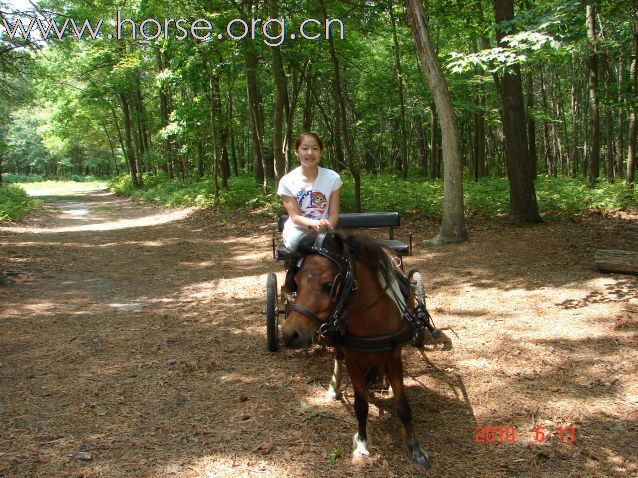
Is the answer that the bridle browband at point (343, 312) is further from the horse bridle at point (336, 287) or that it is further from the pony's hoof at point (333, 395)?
the pony's hoof at point (333, 395)

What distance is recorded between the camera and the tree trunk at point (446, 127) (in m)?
8.89

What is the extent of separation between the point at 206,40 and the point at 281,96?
9.62ft

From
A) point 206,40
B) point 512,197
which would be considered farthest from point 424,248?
point 206,40

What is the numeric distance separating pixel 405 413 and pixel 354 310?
33.1 inches

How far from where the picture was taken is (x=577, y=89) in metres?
29.0

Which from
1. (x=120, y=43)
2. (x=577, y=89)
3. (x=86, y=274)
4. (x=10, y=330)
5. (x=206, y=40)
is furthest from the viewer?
(x=577, y=89)

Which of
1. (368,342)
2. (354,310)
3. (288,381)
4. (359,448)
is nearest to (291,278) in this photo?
(354,310)

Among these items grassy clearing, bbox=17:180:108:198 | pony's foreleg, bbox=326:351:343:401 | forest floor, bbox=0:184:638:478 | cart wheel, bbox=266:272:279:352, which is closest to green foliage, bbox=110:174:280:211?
forest floor, bbox=0:184:638:478

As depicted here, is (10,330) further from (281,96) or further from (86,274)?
(281,96)

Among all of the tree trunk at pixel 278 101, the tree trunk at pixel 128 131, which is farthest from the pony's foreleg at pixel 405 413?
the tree trunk at pixel 128 131

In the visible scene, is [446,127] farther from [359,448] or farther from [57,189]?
[57,189]

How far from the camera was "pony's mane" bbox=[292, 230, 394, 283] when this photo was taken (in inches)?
99.0

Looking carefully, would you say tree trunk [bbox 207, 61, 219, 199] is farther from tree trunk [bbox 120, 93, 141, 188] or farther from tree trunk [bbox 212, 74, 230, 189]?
tree trunk [bbox 120, 93, 141, 188]
